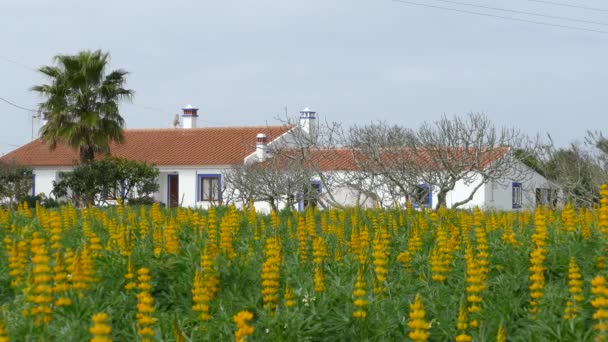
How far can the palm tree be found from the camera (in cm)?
3497

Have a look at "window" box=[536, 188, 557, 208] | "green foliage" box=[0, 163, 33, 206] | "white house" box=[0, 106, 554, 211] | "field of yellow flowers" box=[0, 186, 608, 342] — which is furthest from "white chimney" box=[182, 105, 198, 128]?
"field of yellow flowers" box=[0, 186, 608, 342]

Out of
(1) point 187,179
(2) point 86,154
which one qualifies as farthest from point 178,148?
(2) point 86,154

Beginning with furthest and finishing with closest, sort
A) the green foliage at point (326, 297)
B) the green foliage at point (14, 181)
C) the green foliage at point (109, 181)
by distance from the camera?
the green foliage at point (14, 181), the green foliage at point (109, 181), the green foliage at point (326, 297)

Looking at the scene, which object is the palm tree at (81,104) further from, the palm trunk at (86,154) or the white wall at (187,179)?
the white wall at (187,179)

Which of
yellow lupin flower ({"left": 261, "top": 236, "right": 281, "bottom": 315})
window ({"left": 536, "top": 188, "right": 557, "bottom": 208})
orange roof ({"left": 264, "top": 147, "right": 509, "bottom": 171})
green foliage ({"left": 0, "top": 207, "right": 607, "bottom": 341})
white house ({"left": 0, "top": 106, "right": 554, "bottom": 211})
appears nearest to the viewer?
green foliage ({"left": 0, "top": 207, "right": 607, "bottom": 341})

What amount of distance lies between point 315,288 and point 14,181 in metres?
37.9

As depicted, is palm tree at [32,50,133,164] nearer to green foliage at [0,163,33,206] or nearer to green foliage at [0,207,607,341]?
green foliage at [0,163,33,206]

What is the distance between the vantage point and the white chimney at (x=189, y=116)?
4638 centimetres

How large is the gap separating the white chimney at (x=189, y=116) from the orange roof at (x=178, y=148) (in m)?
1.30

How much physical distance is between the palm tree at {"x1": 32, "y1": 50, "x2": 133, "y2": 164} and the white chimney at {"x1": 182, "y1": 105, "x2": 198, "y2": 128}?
10567mm

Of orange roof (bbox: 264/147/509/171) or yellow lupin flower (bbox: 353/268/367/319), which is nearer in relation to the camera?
yellow lupin flower (bbox: 353/268/367/319)

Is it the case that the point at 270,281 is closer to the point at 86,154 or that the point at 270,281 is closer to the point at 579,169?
the point at 579,169

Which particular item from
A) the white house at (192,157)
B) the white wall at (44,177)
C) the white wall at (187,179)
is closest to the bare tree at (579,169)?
the white house at (192,157)

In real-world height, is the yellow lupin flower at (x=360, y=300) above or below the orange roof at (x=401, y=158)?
below
